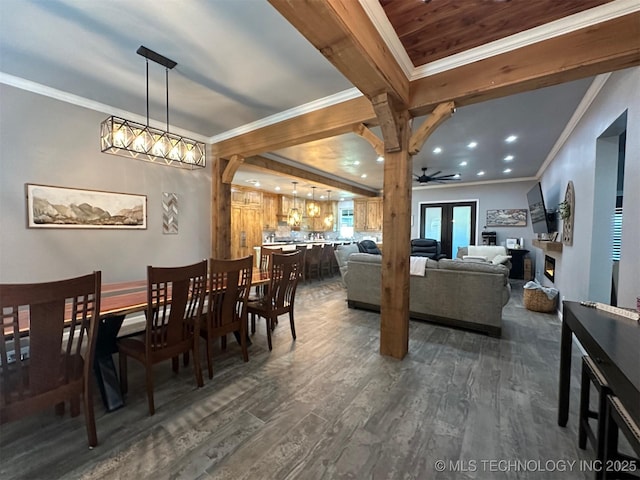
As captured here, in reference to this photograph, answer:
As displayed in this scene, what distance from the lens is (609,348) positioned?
1101mm

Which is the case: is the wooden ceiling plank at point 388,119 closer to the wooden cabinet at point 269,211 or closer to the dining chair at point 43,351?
the dining chair at point 43,351

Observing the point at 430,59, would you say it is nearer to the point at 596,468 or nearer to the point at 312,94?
the point at 312,94

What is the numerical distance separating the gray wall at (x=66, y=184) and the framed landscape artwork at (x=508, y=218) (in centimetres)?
788

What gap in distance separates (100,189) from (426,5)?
378 centimetres

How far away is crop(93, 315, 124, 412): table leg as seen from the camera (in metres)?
1.90

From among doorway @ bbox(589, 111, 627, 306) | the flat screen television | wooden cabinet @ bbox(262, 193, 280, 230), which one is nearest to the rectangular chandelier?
doorway @ bbox(589, 111, 627, 306)

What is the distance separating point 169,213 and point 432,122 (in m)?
3.61

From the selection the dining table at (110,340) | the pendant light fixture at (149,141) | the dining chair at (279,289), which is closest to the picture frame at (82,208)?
the pendant light fixture at (149,141)

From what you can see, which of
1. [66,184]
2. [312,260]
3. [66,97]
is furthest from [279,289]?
[312,260]

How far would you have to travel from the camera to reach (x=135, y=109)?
10.8 ft

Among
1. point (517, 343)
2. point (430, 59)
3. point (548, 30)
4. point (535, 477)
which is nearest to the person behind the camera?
point (535, 477)

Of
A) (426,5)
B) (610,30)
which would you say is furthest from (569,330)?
(426,5)

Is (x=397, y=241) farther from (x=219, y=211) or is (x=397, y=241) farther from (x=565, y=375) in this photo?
(x=219, y=211)

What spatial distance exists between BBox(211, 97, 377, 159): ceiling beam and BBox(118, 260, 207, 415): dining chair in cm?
201
